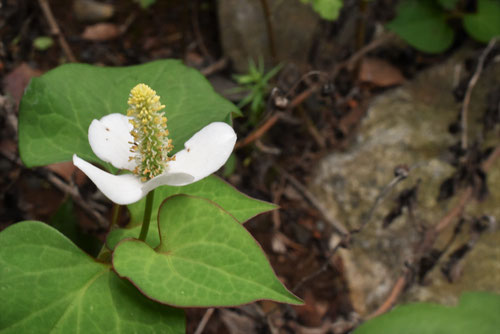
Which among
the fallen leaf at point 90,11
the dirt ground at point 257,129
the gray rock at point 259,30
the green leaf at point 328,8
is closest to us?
the dirt ground at point 257,129

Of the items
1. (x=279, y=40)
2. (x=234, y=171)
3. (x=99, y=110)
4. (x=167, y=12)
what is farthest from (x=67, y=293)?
(x=167, y=12)

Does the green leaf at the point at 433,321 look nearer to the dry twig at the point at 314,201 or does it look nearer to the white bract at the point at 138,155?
the white bract at the point at 138,155

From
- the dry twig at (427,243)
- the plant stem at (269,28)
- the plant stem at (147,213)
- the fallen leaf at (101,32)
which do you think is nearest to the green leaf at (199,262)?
the plant stem at (147,213)

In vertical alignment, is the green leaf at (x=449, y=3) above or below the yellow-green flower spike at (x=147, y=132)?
below

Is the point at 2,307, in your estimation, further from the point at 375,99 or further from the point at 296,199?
the point at 375,99

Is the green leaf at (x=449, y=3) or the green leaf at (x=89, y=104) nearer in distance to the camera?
the green leaf at (x=89, y=104)

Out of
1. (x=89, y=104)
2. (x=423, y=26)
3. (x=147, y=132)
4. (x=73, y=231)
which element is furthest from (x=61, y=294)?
(x=423, y=26)

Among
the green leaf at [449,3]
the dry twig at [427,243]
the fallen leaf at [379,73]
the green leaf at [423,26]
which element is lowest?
the dry twig at [427,243]
